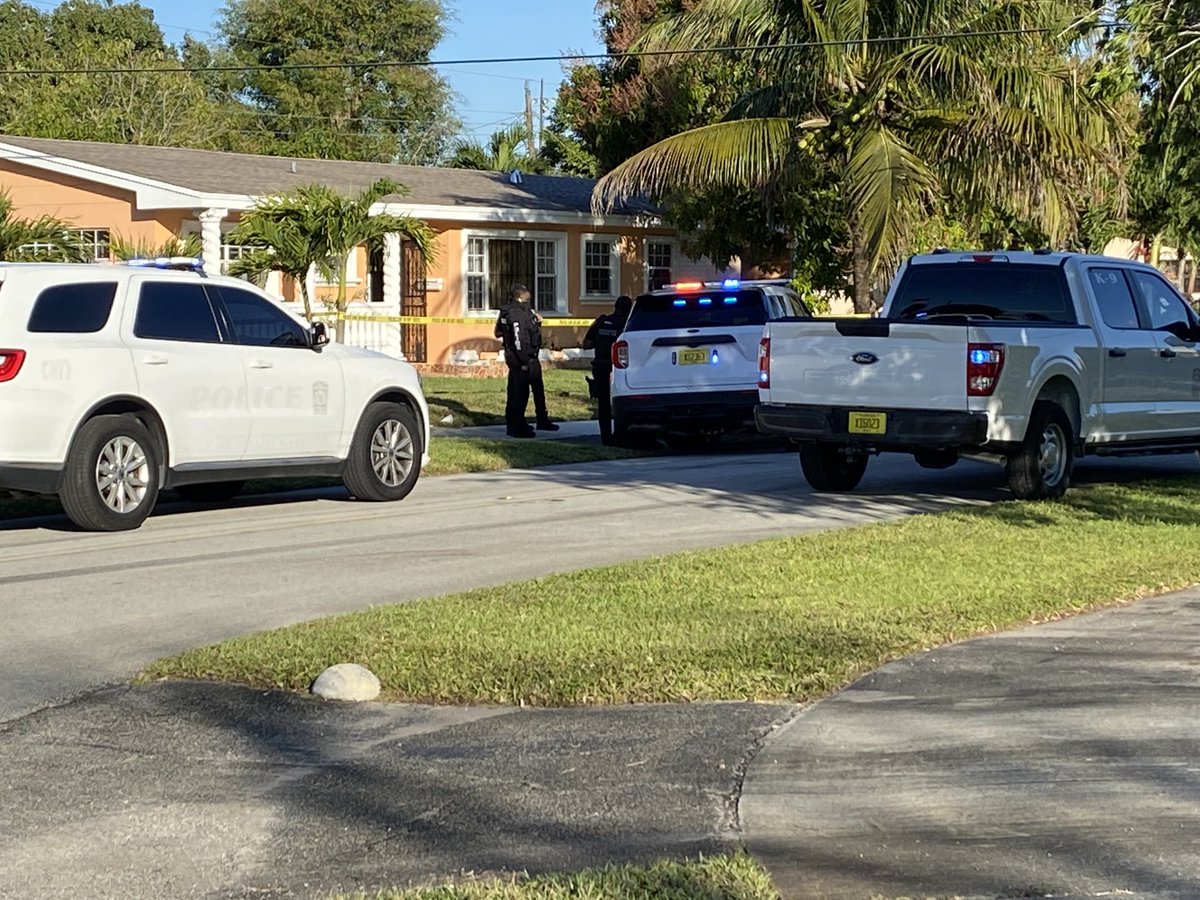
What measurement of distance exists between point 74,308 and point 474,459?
578cm

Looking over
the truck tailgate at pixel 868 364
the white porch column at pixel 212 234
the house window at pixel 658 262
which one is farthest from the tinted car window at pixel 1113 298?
the house window at pixel 658 262

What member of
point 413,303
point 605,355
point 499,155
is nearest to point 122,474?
point 605,355

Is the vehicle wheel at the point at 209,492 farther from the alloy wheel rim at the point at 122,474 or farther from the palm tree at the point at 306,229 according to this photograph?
the palm tree at the point at 306,229

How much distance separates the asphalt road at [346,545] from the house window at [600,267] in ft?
61.2

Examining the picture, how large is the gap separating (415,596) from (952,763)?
4.04 meters

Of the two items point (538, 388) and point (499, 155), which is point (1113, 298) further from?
point (499, 155)

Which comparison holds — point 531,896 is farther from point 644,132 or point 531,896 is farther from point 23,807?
point 644,132

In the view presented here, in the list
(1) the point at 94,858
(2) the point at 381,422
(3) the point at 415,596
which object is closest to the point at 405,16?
(2) the point at 381,422

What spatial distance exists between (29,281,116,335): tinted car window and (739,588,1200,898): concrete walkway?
21.6ft

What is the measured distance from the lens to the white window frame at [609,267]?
35156 mm

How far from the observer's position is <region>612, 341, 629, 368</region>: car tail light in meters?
18.4

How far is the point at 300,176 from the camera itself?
3195cm

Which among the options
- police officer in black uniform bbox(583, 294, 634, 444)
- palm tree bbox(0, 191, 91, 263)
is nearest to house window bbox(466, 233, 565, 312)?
police officer in black uniform bbox(583, 294, 634, 444)

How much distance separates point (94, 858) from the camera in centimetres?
513
